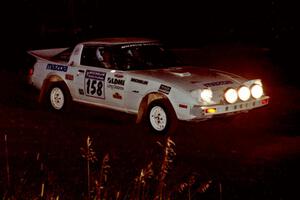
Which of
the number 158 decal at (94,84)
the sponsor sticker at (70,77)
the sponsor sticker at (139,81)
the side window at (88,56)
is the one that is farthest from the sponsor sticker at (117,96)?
the sponsor sticker at (70,77)

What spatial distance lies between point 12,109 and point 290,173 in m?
6.03

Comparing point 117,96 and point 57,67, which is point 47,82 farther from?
point 117,96

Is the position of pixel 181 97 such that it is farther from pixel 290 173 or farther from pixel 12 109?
pixel 12 109

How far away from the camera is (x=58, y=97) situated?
11.6 m

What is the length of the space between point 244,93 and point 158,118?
4.26 ft

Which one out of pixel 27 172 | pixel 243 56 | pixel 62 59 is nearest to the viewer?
pixel 27 172

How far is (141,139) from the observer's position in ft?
31.3

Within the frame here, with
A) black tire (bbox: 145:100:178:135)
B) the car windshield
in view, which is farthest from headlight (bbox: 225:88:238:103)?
the car windshield

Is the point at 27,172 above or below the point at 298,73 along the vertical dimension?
below

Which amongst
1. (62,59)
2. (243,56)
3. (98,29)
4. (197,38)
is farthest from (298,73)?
(98,29)

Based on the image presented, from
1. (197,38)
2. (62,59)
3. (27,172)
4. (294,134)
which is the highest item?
(197,38)

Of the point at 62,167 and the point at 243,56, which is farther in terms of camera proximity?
the point at 243,56

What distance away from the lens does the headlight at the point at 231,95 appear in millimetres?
9531

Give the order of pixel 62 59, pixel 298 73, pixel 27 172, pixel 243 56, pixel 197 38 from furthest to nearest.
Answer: pixel 197 38 < pixel 243 56 < pixel 298 73 < pixel 62 59 < pixel 27 172
